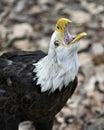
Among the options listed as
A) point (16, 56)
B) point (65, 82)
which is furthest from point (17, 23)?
point (65, 82)

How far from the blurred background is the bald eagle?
0.87 m

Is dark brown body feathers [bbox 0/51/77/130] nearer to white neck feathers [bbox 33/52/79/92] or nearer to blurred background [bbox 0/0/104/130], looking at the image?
white neck feathers [bbox 33/52/79/92]

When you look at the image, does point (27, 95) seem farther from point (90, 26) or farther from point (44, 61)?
point (90, 26)

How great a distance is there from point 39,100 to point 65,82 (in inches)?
8.8

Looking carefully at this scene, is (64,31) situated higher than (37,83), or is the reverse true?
(64,31)

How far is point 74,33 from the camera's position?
19.5ft

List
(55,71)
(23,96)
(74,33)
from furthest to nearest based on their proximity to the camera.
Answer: (74,33)
(23,96)
(55,71)

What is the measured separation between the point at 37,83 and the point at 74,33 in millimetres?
2345

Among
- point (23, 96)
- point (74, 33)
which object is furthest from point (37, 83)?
point (74, 33)

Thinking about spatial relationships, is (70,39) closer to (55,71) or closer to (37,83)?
(55,71)

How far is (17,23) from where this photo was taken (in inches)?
241

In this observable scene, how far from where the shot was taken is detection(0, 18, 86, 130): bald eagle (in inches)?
137

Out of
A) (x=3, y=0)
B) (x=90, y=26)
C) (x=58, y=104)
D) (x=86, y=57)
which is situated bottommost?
(x=58, y=104)

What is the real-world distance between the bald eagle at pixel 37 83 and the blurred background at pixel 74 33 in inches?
34.2
